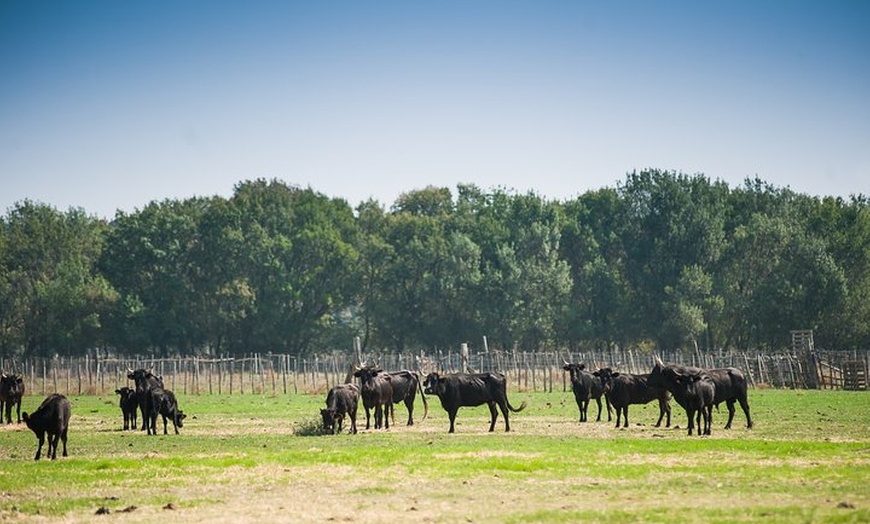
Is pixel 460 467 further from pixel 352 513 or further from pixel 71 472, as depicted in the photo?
pixel 71 472

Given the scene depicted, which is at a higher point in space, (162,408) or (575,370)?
(575,370)

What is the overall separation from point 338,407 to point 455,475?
11195mm

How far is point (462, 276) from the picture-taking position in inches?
3637

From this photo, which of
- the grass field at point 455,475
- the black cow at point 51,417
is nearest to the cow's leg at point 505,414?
the grass field at point 455,475

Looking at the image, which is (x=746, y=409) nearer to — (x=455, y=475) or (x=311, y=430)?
(x=311, y=430)

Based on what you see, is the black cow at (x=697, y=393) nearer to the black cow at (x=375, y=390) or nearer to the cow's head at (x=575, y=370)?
the cow's head at (x=575, y=370)

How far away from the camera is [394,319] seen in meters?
96.8

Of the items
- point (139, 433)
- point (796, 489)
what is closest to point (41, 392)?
point (139, 433)

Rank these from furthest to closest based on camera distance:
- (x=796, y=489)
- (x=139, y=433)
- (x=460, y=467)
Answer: (x=139, y=433) → (x=460, y=467) → (x=796, y=489)

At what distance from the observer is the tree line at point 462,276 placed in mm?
88125

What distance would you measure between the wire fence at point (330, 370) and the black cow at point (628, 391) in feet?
85.5

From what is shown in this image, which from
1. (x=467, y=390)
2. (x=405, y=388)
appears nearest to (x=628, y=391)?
(x=467, y=390)

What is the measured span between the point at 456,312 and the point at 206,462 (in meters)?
70.9

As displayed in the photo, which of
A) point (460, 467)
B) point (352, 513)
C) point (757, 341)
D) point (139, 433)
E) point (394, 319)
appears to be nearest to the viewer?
point (352, 513)
